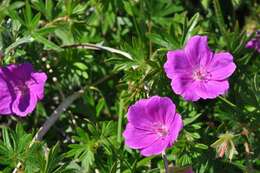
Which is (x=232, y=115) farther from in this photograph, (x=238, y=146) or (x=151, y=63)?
(x=151, y=63)

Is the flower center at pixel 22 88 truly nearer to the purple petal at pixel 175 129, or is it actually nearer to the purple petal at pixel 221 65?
the purple petal at pixel 175 129

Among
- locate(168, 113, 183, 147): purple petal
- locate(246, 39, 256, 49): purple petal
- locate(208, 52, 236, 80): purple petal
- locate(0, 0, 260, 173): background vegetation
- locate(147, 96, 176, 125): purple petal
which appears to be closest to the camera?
locate(168, 113, 183, 147): purple petal

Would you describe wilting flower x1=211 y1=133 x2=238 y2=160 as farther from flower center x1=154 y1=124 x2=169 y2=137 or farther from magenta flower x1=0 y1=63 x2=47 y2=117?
magenta flower x1=0 y1=63 x2=47 y2=117

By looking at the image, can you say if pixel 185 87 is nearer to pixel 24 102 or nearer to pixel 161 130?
pixel 161 130

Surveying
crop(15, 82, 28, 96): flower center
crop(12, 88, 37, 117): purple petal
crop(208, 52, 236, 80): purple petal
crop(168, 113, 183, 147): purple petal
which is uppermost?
crop(208, 52, 236, 80): purple petal

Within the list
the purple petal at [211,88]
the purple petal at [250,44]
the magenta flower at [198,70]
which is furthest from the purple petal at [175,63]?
the purple petal at [250,44]

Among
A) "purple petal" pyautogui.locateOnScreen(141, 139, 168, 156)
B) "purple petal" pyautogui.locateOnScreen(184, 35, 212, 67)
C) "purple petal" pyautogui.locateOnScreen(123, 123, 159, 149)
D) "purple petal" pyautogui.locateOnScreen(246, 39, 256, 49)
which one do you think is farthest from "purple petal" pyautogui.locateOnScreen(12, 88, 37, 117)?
"purple petal" pyautogui.locateOnScreen(246, 39, 256, 49)
